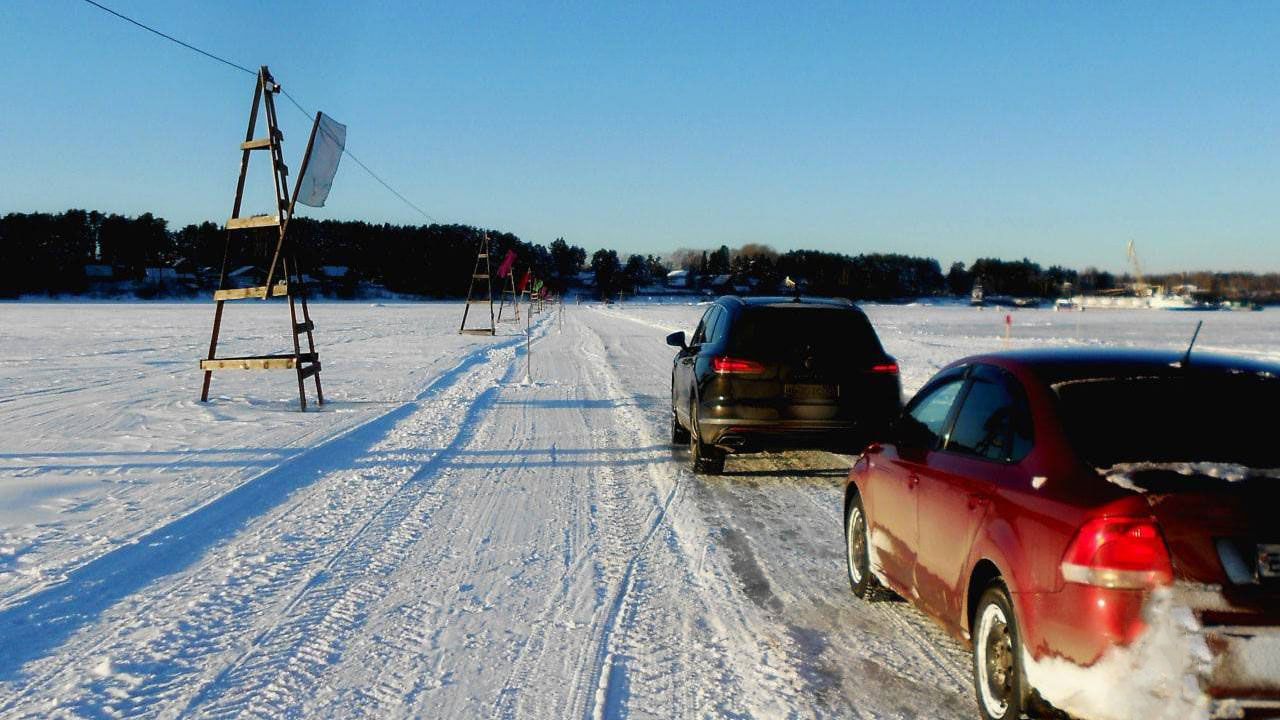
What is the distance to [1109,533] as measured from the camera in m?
3.04

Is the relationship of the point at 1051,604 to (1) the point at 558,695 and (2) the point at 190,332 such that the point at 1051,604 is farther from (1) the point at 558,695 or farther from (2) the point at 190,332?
(2) the point at 190,332

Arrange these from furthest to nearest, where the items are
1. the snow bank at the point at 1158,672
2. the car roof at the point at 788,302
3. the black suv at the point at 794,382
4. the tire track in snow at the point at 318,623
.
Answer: the car roof at the point at 788,302 < the black suv at the point at 794,382 < the tire track in snow at the point at 318,623 < the snow bank at the point at 1158,672

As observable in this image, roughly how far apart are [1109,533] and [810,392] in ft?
17.9

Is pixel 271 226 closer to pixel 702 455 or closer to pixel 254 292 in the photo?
pixel 254 292

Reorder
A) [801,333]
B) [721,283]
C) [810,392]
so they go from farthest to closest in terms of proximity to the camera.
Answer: [721,283] → [801,333] → [810,392]

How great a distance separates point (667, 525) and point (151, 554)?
3.71m

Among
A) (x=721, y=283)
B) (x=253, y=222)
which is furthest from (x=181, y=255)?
(x=253, y=222)

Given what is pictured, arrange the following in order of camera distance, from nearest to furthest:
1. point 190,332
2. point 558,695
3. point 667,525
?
point 558,695 < point 667,525 < point 190,332

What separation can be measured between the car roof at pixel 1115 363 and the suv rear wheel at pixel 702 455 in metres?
4.64

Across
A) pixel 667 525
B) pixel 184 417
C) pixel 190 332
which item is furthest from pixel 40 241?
pixel 667 525

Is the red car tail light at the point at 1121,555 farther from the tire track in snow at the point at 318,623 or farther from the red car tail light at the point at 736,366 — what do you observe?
the red car tail light at the point at 736,366

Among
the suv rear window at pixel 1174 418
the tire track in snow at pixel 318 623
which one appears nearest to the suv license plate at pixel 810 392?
the tire track in snow at pixel 318 623

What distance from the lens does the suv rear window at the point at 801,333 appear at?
8.66m

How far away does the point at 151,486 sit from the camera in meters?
8.45
